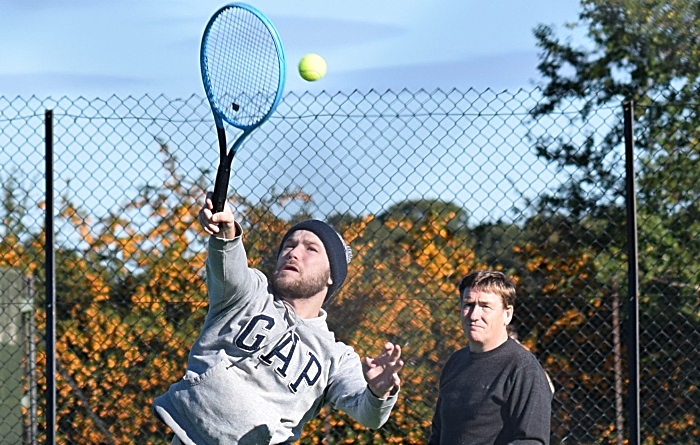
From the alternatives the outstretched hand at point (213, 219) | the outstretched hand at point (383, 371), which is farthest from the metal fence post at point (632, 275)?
the outstretched hand at point (213, 219)

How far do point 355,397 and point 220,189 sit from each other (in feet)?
2.79

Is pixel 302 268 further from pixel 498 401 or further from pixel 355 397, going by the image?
pixel 498 401

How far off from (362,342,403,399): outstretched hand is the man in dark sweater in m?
0.44

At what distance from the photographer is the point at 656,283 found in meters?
4.57

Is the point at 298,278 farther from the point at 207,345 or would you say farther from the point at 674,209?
the point at 674,209

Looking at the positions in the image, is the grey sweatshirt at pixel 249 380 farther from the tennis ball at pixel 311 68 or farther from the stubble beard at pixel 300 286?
the tennis ball at pixel 311 68

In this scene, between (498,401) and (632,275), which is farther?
(632,275)

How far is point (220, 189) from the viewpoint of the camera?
9.07 feet

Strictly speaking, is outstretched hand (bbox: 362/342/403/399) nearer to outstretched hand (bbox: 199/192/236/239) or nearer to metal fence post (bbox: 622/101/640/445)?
outstretched hand (bbox: 199/192/236/239)

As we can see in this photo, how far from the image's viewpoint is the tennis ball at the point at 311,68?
12.9 ft

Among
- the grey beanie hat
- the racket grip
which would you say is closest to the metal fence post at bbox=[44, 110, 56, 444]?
the grey beanie hat

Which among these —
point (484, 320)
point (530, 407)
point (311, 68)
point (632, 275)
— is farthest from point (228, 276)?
point (632, 275)

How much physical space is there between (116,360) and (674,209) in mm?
2651

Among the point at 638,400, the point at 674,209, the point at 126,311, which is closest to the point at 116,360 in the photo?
the point at 126,311
